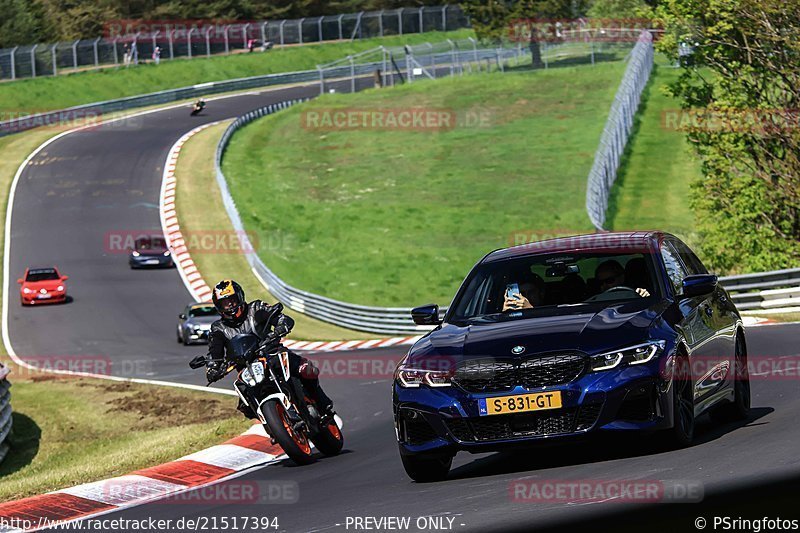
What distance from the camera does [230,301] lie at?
11.6 m

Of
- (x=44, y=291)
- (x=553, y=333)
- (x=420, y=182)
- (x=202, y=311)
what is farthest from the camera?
(x=420, y=182)

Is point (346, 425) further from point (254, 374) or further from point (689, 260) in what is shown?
point (689, 260)

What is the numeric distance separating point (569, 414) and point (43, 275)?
1434 inches

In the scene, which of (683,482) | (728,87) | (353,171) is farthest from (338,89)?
(683,482)

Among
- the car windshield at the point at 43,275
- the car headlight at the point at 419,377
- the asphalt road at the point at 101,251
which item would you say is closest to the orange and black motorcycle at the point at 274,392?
the car headlight at the point at 419,377

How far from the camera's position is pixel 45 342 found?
3634cm

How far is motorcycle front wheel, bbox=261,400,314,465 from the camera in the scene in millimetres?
11312

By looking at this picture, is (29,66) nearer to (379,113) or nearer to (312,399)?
(379,113)

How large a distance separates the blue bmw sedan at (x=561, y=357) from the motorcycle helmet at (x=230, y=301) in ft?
8.53

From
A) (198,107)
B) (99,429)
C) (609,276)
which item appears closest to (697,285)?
(609,276)

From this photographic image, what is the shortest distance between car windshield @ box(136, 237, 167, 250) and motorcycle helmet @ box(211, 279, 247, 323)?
35.1 m

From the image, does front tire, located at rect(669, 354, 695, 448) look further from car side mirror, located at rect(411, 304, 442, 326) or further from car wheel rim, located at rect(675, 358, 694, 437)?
car side mirror, located at rect(411, 304, 442, 326)

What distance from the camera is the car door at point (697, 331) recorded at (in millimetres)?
9117

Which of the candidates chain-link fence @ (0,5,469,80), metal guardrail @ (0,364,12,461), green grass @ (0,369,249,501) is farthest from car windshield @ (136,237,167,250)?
chain-link fence @ (0,5,469,80)
